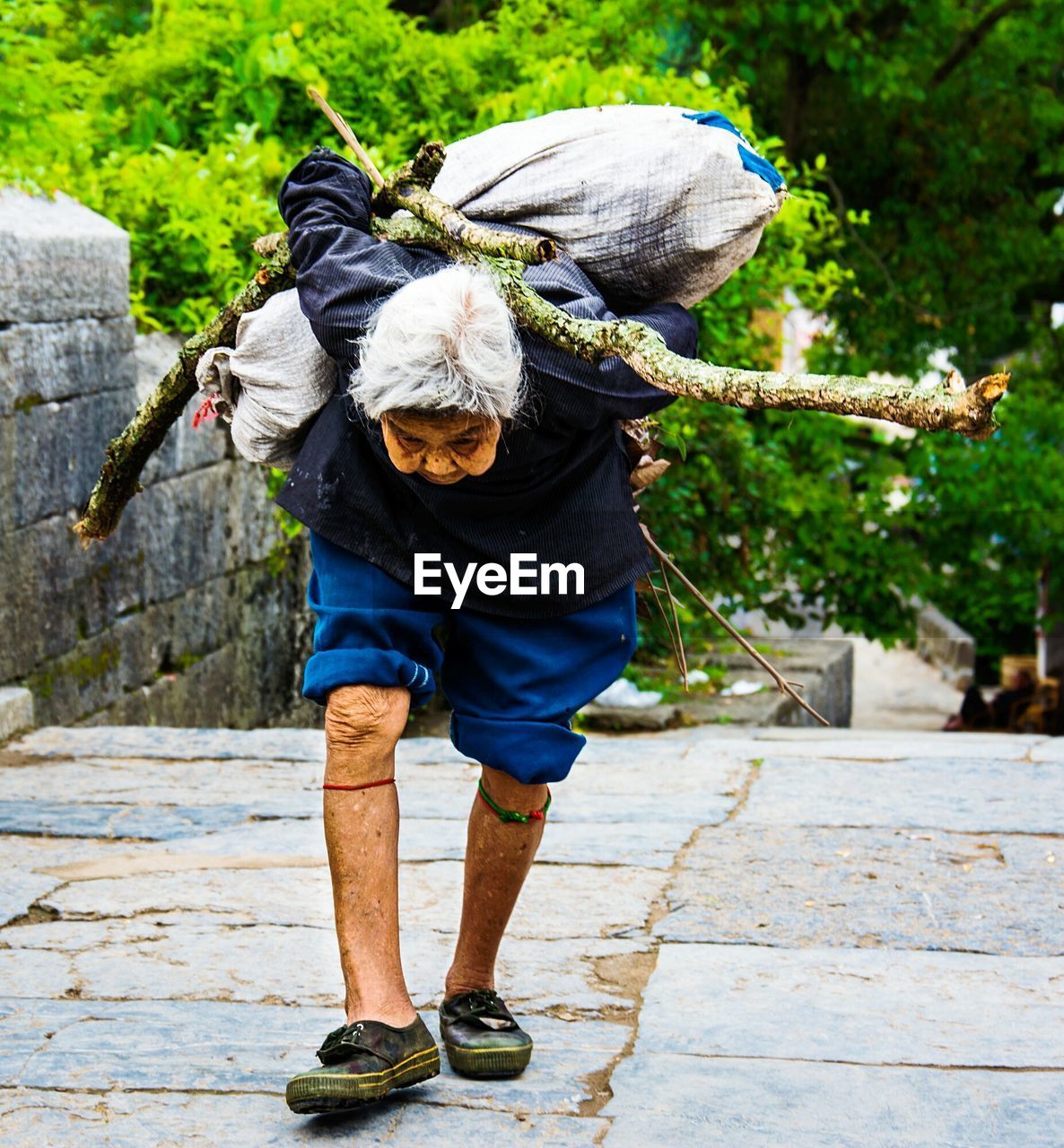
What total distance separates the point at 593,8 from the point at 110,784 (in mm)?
4970

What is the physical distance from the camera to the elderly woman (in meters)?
2.31

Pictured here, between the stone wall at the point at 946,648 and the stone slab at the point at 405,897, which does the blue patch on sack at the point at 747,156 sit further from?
the stone wall at the point at 946,648

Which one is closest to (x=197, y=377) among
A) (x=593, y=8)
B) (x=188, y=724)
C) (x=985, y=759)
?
(x=985, y=759)

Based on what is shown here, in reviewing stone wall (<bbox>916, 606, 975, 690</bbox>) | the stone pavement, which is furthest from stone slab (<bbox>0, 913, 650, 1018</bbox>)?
stone wall (<bbox>916, 606, 975, 690</bbox>)

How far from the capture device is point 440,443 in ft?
7.64

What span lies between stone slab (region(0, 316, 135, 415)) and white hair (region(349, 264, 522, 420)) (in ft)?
10.7

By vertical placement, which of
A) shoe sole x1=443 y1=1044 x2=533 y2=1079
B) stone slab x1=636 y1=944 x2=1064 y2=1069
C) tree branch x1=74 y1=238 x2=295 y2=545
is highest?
tree branch x1=74 y1=238 x2=295 y2=545

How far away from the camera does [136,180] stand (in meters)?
6.70

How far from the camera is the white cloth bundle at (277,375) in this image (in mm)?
2605

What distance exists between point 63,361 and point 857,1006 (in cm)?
382

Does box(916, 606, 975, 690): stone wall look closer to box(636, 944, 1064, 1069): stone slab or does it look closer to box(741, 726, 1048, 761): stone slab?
box(741, 726, 1048, 761): stone slab

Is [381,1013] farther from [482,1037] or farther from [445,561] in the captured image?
[445,561]

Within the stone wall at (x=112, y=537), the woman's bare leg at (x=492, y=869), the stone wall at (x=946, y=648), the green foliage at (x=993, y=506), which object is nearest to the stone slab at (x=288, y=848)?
the woman's bare leg at (x=492, y=869)

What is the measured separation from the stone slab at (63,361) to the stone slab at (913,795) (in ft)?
8.94
